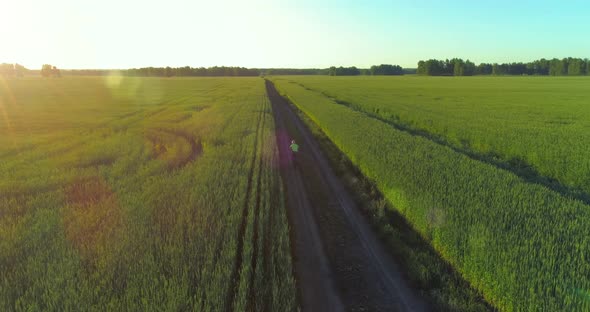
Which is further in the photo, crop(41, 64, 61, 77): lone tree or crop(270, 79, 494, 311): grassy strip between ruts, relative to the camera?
crop(41, 64, 61, 77): lone tree

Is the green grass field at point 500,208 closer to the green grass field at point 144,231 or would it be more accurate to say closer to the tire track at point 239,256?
the green grass field at point 144,231

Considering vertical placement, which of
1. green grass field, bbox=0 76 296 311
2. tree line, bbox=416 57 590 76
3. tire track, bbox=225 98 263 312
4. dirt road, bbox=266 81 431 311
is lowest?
dirt road, bbox=266 81 431 311

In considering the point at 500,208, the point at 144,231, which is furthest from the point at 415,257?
the point at 144,231

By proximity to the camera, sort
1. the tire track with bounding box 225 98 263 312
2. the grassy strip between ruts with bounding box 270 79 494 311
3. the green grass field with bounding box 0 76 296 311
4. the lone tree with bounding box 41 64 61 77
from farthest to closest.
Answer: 1. the lone tree with bounding box 41 64 61 77
2. the grassy strip between ruts with bounding box 270 79 494 311
3. the tire track with bounding box 225 98 263 312
4. the green grass field with bounding box 0 76 296 311

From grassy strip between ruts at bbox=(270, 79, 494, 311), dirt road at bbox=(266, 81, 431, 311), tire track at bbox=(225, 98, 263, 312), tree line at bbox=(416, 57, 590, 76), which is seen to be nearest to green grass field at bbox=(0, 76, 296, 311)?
tire track at bbox=(225, 98, 263, 312)

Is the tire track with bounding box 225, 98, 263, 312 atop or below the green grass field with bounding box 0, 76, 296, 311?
below

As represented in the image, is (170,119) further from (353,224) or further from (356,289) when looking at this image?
(356,289)

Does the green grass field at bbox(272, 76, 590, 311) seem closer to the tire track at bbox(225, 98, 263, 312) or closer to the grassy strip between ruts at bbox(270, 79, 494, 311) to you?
the grassy strip between ruts at bbox(270, 79, 494, 311)

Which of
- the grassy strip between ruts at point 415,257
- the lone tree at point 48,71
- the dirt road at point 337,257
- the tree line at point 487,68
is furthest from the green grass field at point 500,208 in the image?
the lone tree at point 48,71

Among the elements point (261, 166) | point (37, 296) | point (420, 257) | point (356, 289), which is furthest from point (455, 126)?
point (37, 296)
